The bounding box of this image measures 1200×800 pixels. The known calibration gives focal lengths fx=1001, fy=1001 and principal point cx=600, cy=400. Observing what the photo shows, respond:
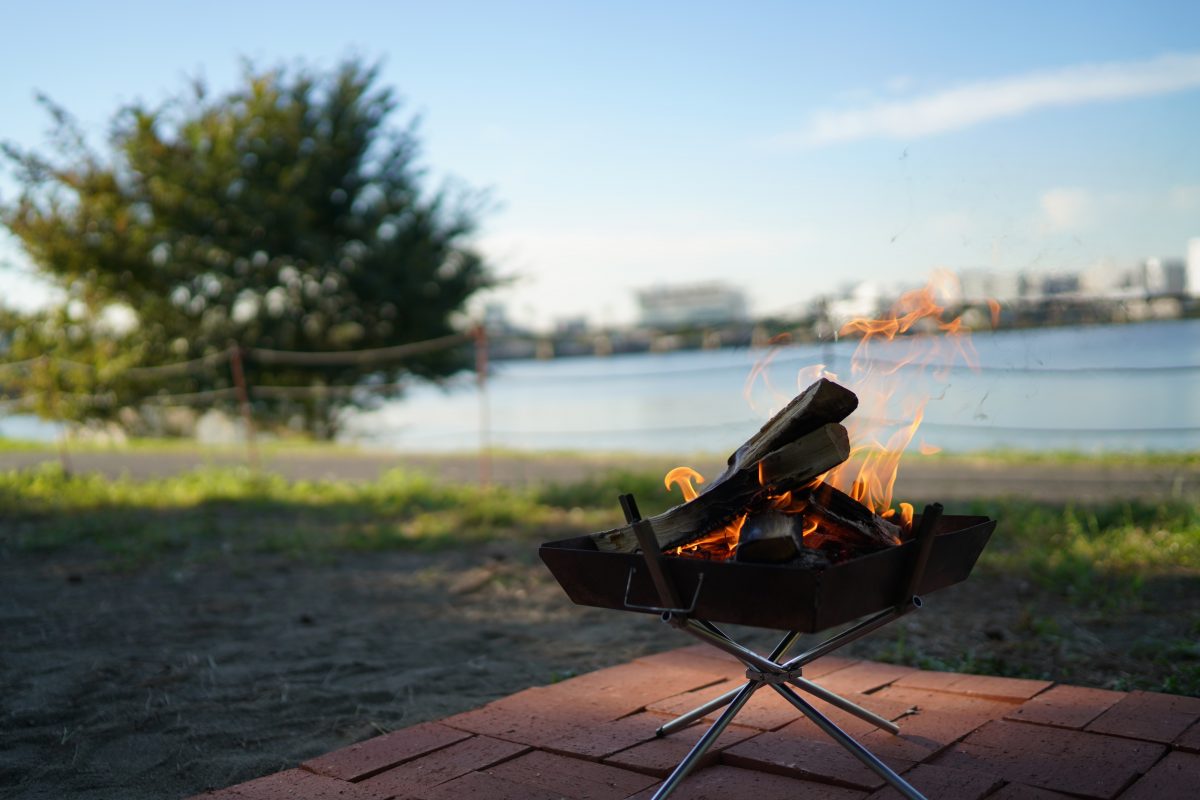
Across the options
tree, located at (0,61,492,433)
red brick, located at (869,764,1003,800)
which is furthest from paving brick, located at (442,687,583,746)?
tree, located at (0,61,492,433)

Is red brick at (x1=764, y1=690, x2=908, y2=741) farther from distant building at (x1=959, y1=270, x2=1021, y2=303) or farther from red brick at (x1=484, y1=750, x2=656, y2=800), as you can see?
distant building at (x1=959, y1=270, x2=1021, y2=303)

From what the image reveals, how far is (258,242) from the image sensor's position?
13633mm

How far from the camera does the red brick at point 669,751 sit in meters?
2.31

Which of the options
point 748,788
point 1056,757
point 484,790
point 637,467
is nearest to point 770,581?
point 748,788

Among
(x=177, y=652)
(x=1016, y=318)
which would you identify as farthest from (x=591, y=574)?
(x=1016, y=318)

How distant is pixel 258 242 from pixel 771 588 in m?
13.0

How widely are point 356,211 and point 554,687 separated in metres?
12.2

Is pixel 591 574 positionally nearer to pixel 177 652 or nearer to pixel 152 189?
pixel 177 652

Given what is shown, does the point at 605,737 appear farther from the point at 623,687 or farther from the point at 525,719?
the point at 623,687

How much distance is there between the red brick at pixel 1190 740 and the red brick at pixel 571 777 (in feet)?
3.98

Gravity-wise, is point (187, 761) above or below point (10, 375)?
below

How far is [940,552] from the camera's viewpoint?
2129 mm

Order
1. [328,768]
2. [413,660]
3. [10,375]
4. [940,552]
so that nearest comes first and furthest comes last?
[940,552]
[328,768]
[413,660]
[10,375]

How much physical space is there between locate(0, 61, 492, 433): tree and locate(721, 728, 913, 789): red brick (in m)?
11.9
